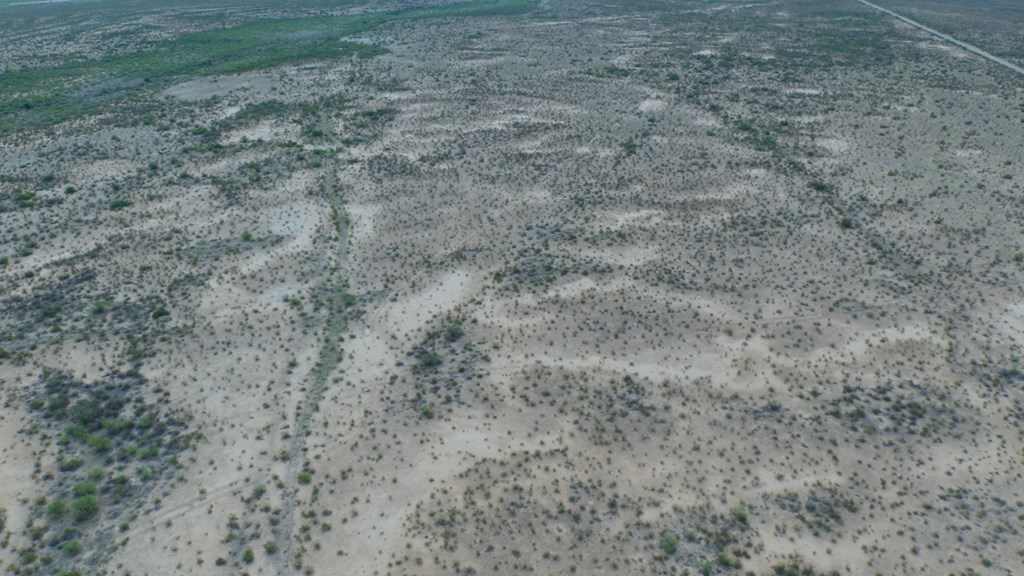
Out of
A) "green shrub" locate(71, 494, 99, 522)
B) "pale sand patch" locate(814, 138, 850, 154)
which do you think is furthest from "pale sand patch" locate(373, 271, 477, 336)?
"pale sand patch" locate(814, 138, 850, 154)

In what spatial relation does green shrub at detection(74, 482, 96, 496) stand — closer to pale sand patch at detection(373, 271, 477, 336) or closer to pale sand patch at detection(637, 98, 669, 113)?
pale sand patch at detection(373, 271, 477, 336)

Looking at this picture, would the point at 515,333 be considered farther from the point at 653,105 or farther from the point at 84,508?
the point at 653,105

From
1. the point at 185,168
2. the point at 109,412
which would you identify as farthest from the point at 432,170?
the point at 109,412

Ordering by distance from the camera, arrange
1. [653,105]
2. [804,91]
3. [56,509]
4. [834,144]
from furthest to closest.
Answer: [804,91]
[653,105]
[834,144]
[56,509]

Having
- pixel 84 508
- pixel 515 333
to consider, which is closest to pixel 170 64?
pixel 515 333

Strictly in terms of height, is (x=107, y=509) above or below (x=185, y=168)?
below

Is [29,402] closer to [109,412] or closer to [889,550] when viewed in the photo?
[109,412]
